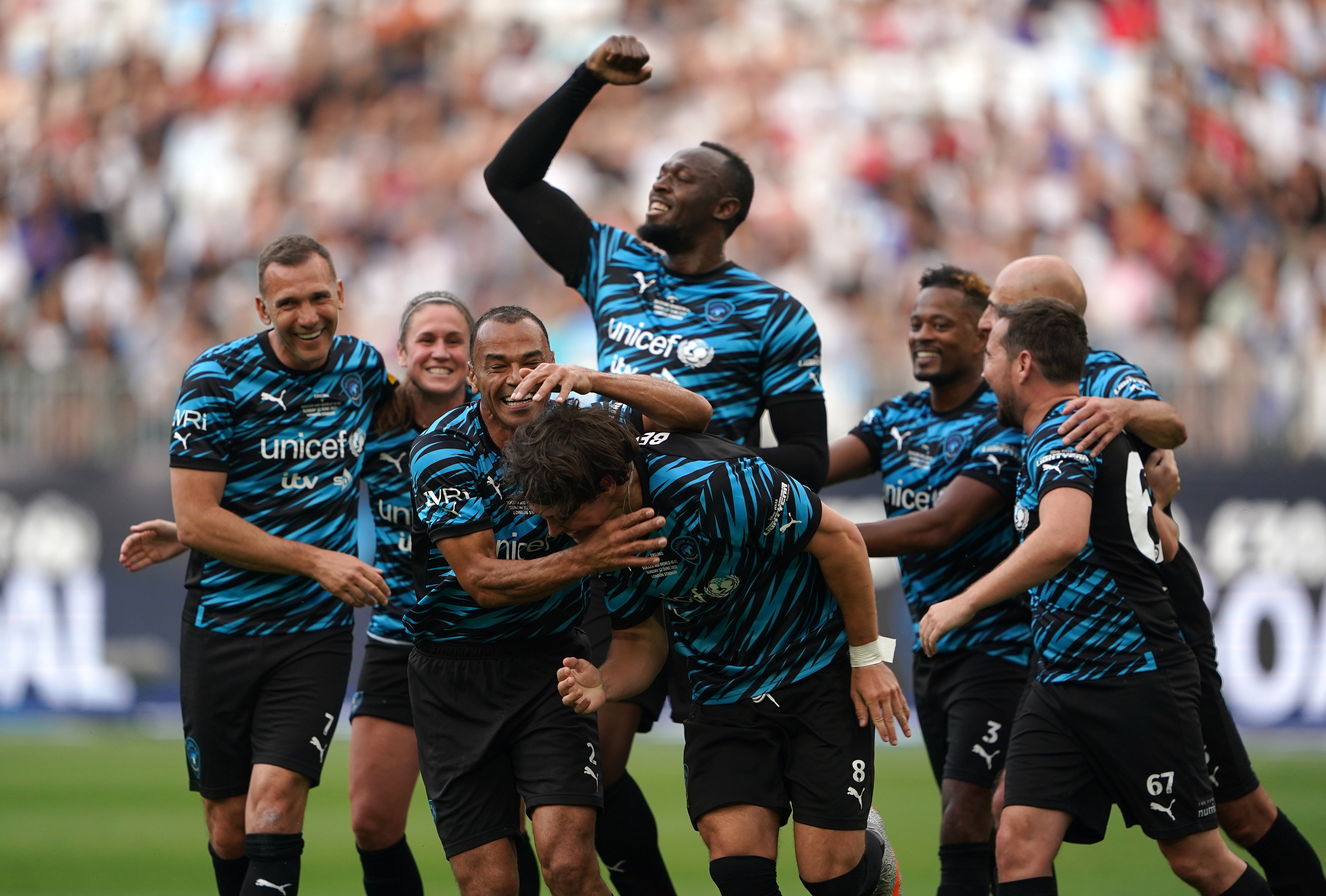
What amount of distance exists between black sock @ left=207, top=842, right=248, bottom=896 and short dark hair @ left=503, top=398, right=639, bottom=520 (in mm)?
2315

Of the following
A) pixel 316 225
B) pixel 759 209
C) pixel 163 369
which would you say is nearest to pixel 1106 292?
pixel 759 209

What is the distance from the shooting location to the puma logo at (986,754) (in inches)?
230

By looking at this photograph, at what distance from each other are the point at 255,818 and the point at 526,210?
252cm

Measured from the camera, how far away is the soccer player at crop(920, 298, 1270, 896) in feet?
15.9

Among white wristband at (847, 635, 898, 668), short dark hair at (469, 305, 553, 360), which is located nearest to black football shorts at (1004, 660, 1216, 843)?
white wristband at (847, 635, 898, 668)

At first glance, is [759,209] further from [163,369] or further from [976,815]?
[976,815]

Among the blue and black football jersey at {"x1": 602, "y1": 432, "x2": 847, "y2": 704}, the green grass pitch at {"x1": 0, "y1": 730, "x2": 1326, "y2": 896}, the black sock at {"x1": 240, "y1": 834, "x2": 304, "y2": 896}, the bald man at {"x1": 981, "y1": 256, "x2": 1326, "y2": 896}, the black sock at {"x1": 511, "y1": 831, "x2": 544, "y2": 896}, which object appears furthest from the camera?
the green grass pitch at {"x1": 0, "y1": 730, "x2": 1326, "y2": 896}

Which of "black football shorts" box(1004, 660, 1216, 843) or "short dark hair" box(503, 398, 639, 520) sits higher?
"short dark hair" box(503, 398, 639, 520)

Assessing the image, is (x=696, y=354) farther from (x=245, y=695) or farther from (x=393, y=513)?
(x=245, y=695)

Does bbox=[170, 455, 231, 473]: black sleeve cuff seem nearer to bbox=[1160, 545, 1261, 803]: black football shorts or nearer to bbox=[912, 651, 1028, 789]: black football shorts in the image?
bbox=[912, 651, 1028, 789]: black football shorts

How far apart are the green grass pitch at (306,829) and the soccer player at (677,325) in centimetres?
172

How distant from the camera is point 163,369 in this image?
53.9 ft

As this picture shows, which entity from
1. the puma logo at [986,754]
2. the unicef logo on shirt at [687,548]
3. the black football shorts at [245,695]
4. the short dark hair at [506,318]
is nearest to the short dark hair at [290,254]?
the short dark hair at [506,318]

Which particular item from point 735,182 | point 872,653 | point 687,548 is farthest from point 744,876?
point 735,182
